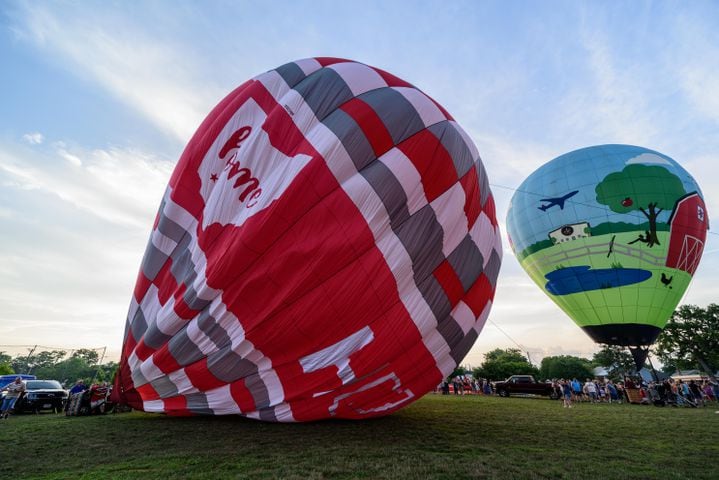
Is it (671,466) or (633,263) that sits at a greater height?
(633,263)

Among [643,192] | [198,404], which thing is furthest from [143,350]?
[643,192]

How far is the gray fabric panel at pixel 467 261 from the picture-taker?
567 cm

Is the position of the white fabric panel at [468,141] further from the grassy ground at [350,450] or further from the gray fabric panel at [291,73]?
the grassy ground at [350,450]

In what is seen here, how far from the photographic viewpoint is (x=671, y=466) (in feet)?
12.8

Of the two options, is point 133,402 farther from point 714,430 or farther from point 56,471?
point 714,430

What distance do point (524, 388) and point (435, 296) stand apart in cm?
1735

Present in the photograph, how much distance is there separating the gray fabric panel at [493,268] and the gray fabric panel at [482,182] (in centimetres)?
104

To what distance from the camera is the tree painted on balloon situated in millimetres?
14617

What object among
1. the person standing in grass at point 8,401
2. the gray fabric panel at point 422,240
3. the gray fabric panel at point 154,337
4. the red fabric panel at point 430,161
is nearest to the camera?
the gray fabric panel at point 422,240

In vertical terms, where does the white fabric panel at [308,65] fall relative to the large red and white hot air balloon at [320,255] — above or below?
above

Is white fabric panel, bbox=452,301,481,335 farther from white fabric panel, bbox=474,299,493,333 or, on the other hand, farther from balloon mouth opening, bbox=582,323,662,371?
balloon mouth opening, bbox=582,323,662,371

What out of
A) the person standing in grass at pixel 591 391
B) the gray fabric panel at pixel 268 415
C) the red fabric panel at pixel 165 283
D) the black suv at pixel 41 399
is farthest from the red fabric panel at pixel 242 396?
the person standing in grass at pixel 591 391

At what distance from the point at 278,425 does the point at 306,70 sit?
6.25m

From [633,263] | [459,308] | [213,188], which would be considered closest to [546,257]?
[633,263]
